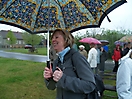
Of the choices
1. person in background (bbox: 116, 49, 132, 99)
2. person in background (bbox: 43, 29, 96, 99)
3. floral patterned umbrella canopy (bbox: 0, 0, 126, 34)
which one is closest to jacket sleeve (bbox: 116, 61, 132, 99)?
person in background (bbox: 116, 49, 132, 99)

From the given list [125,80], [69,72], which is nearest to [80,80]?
[69,72]

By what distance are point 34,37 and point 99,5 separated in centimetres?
4031

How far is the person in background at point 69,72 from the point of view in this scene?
180 centimetres

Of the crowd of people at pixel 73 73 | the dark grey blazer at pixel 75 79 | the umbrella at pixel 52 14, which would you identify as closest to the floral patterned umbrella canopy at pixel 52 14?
the umbrella at pixel 52 14

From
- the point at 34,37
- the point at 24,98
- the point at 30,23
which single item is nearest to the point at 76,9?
the point at 30,23

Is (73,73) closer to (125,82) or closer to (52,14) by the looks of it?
(125,82)

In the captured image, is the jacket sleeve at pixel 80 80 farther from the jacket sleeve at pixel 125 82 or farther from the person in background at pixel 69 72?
the jacket sleeve at pixel 125 82

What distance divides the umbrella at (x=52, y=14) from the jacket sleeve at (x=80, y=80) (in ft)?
3.88

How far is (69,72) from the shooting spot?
1896 mm

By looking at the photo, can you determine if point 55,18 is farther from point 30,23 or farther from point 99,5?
point 99,5

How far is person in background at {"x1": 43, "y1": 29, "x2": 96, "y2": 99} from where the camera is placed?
180 cm

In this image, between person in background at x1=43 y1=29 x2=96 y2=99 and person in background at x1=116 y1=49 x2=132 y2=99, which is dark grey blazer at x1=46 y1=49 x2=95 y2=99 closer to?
person in background at x1=43 y1=29 x2=96 y2=99

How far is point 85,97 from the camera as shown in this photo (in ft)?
6.25

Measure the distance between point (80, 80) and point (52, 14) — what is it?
1.45 m
